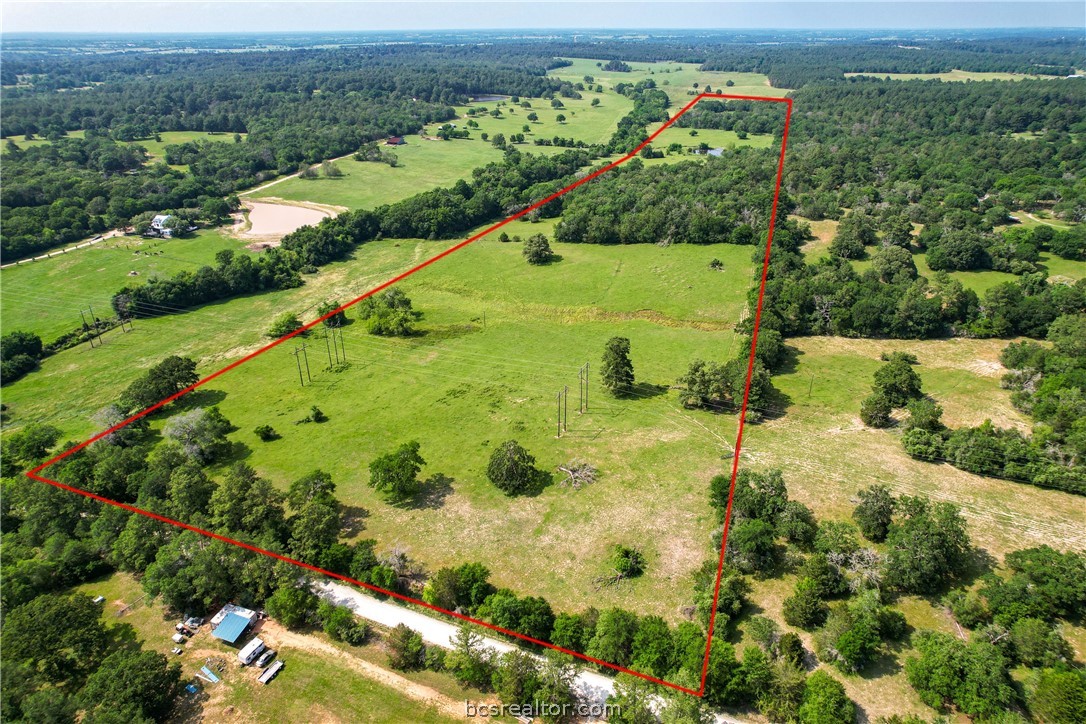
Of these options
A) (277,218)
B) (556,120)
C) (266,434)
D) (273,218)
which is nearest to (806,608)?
(266,434)

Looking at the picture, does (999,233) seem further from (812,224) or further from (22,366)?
(22,366)

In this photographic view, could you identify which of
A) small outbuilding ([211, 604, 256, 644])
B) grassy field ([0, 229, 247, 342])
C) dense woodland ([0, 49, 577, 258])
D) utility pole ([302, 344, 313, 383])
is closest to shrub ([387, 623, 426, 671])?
small outbuilding ([211, 604, 256, 644])

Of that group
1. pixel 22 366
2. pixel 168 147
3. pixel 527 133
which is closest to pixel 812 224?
pixel 527 133

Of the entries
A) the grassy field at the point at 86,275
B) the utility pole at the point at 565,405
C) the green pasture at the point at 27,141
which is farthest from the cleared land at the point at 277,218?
the green pasture at the point at 27,141

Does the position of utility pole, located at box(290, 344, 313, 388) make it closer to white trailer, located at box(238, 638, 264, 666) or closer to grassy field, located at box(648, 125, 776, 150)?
white trailer, located at box(238, 638, 264, 666)

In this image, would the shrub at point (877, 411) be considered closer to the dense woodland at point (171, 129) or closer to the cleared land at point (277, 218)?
the cleared land at point (277, 218)

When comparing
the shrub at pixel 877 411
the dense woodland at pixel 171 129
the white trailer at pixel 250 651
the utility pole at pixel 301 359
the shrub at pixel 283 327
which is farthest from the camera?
the dense woodland at pixel 171 129
